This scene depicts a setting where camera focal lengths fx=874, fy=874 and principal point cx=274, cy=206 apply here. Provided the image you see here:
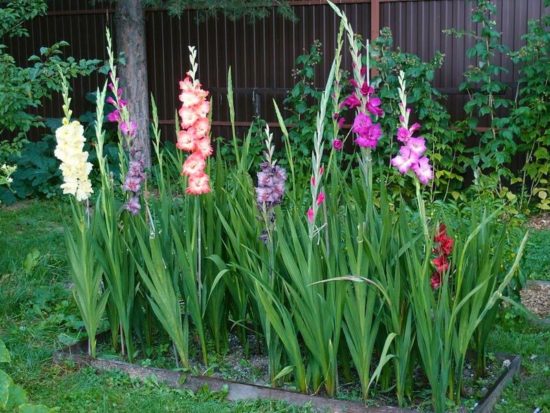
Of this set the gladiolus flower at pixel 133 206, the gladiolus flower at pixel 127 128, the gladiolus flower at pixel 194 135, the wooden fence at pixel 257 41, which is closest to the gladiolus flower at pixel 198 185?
the gladiolus flower at pixel 194 135

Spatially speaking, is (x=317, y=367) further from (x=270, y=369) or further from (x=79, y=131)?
(x=79, y=131)

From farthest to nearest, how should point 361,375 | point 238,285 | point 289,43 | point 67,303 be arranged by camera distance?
1. point 289,43
2. point 67,303
3. point 238,285
4. point 361,375

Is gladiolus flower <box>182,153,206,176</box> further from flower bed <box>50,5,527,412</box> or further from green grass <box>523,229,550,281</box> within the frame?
green grass <box>523,229,550,281</box>

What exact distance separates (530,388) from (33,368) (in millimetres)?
2398

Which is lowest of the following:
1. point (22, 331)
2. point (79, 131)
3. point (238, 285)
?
point (22, 331)

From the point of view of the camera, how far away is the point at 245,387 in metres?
3.88

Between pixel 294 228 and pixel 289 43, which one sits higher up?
pixel 289 43

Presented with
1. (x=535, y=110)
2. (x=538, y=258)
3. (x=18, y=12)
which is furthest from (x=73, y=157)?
(x=535, y=110)

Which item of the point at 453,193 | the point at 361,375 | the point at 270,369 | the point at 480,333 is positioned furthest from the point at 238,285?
the point at 453,193

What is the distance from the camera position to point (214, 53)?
10.3 m

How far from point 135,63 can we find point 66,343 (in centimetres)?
526

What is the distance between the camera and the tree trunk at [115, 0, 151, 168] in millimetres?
9242

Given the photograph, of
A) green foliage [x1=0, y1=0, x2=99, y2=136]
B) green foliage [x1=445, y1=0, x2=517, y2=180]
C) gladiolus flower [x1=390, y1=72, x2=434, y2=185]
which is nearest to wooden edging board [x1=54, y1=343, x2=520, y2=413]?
gladiolus flower [x1=390, y1=72, x2=434, y2=185]

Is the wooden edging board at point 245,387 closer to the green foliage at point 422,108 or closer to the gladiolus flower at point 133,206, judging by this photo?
the gladiolus flower at point 133,206
